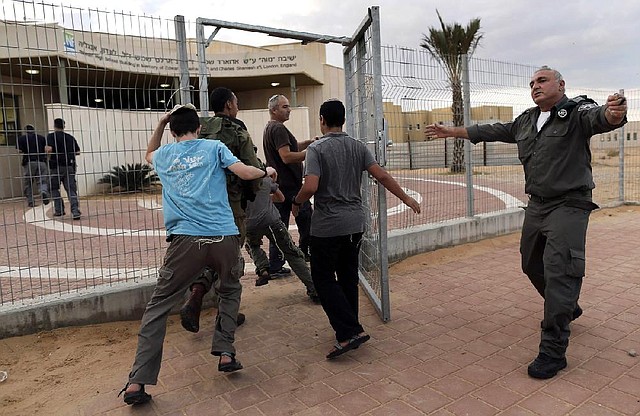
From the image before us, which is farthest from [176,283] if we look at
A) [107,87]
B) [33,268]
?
[33,268]

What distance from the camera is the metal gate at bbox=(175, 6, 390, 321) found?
407 centimetres

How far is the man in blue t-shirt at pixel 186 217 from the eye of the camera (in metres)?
3.05

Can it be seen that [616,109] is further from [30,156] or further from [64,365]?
[30,156]

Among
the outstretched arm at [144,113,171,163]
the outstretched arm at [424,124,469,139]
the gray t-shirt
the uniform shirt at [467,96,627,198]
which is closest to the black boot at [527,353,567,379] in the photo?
the uniform shirt at [467,96,627,198]

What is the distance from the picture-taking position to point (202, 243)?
10.1 ft

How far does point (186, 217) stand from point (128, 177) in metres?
1.95

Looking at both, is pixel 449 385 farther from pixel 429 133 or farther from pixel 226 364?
pixel 429 133

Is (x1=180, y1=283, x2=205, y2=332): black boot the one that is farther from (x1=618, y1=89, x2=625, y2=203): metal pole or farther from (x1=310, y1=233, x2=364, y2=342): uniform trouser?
(x1=618, y1=89, x2=625, y2=203): metal pole

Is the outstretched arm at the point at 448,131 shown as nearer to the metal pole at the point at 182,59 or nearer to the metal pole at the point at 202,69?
the metal pole at the point at 202,69

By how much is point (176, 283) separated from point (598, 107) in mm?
2878

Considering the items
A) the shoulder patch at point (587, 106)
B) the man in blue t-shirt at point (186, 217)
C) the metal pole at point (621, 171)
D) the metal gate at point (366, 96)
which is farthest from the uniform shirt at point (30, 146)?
the metal pole at point (621, 171)

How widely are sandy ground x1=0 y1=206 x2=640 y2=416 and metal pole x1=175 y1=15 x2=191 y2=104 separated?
201cm

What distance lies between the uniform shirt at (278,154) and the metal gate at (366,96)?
662 millimetres

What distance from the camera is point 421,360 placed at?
3.57m
